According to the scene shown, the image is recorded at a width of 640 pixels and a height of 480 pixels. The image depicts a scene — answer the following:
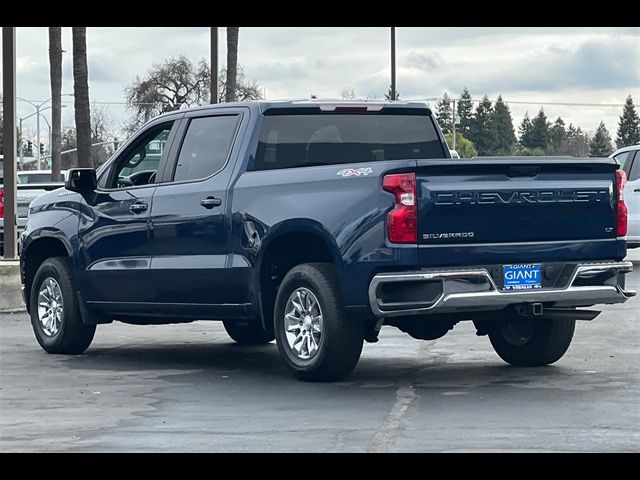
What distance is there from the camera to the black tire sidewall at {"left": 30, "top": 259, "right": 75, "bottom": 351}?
13102 mm

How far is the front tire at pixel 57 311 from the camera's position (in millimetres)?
13117

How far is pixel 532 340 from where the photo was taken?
1182 cm

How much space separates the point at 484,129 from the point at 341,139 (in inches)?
6997

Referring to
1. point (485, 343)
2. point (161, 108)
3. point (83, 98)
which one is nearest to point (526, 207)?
point (485, 343)

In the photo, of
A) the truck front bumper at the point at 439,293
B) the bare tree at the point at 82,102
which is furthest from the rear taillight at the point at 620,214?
the bare tree at the point at 82,102

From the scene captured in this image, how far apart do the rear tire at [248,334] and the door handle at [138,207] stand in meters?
1.75

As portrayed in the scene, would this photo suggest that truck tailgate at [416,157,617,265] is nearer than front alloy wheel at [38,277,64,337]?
Yes

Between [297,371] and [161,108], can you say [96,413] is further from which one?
[161,108]

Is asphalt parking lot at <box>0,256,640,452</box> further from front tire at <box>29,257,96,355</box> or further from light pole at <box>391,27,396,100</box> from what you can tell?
light pole at <box>391,27,396,100</box>

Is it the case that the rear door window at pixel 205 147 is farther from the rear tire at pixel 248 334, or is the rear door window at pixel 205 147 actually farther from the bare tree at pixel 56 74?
the bare tree at pixel 56 74

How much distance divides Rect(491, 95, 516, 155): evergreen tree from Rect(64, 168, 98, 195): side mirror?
6731 inches

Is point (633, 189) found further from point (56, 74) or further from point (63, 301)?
point (56, 74)

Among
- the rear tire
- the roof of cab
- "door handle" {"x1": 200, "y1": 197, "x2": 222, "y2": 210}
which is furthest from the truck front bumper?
the rear tire

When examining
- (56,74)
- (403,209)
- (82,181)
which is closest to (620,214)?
(403,209)
